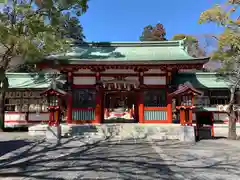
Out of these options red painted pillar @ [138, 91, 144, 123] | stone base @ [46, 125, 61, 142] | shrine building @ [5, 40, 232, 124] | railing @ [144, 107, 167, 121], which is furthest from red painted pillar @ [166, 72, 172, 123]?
stone base @ [46, 125, 61, 142]

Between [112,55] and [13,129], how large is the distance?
9516 mm

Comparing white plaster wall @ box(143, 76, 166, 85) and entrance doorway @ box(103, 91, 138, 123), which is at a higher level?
white plaster wall @ box(143, 76, 166, 85)

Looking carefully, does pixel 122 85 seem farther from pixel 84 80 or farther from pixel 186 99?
pixel 186 99

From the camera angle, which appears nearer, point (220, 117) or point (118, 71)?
point (118, 71)

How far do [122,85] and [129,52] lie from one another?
3.23m

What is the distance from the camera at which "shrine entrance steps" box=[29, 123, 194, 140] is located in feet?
38.7

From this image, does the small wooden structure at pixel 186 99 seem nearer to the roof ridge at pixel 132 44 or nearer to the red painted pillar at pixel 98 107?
the red painted pillar at pixel 98 107

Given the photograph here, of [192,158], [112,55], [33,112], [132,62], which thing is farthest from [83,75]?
[192,158]

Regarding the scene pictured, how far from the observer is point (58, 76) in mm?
16719

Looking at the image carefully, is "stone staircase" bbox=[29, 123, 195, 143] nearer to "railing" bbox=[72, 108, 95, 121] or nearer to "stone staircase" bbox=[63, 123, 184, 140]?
"stone staircase" bbox=[63, 123, 184, 140]

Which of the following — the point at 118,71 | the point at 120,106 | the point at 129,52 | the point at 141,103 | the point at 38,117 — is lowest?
the point at 38,117

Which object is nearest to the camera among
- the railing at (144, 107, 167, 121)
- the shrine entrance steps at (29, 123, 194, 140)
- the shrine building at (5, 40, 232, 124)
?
the shrine entrance steps at (29, 123, 194, 140)

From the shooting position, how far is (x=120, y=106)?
39.5 meters

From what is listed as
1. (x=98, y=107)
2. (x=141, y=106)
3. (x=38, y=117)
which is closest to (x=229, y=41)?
→ (x=141, y=106)
